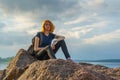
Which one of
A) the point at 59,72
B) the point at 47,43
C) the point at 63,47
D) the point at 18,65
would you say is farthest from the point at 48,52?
the point at 59,72

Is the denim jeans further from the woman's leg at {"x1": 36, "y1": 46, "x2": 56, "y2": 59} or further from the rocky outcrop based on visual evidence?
the rocky outcrop

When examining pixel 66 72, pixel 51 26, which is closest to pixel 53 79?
pixel 66 72

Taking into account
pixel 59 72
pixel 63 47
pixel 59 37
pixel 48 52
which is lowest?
pixel 59 72

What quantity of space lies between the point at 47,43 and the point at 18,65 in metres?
2.34

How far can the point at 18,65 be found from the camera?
46.0 feet

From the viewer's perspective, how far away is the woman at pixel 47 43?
1542cm

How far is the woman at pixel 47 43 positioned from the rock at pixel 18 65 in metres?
0.63

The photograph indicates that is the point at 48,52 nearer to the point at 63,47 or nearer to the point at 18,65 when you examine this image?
the point at 63,47

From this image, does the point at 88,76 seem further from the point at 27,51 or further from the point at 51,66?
the point at 27,51

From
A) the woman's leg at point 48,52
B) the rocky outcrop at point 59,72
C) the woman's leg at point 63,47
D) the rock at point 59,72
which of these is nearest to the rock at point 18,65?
the rocky outcrop at point 59,72

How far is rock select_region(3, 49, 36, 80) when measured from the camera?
13.1 metres

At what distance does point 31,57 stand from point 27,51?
437 millimetres

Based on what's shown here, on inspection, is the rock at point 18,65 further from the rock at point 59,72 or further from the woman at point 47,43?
the rock at point 59,72

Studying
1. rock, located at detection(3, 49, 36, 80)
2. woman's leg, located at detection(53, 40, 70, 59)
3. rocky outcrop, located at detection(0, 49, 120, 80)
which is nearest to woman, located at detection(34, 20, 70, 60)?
woman's leg, located at detection(53, 40, 70, 59)
